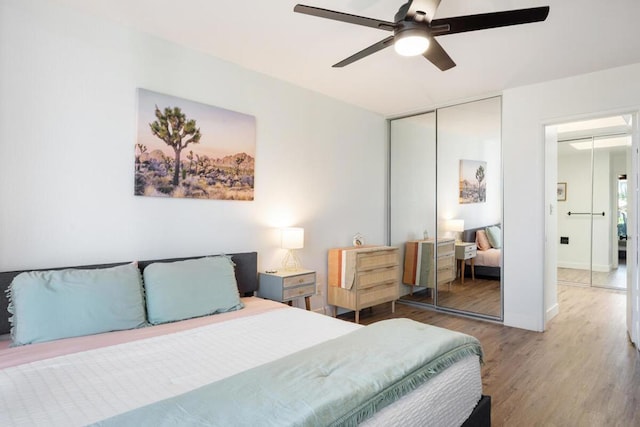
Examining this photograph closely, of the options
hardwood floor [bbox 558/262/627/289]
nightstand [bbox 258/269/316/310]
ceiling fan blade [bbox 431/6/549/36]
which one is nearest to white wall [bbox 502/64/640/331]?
ceiling fan blade [bbox 431/6/549/36]

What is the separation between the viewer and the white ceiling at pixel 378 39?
234 centimetres

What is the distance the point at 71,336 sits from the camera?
75.7 inches

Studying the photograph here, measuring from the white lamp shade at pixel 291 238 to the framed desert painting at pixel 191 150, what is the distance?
488 millimetres

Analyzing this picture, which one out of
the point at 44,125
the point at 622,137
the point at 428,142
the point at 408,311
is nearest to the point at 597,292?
the point at 622,137

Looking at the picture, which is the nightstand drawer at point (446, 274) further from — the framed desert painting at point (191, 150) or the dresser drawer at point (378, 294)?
the framed desert painting at point (191, 150)

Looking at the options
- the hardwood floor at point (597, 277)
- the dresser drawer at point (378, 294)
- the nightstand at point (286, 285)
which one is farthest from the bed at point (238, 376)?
the hardwood floor at point (597, 277)

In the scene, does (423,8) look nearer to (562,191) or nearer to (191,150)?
(191,150)

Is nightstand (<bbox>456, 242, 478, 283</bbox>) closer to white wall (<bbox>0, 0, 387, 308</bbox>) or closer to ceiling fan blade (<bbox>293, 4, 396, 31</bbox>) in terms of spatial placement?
white wall (<bbox>0, 0, 387, 308</bbox>)

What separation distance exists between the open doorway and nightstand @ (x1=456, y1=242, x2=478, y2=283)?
2.89 metres

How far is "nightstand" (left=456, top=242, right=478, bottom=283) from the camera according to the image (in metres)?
4.43

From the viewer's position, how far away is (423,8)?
1.85 meters

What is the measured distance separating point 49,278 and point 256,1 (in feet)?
6.65

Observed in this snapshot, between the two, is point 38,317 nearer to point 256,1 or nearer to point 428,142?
point 256,1

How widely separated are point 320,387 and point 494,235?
355 cm
